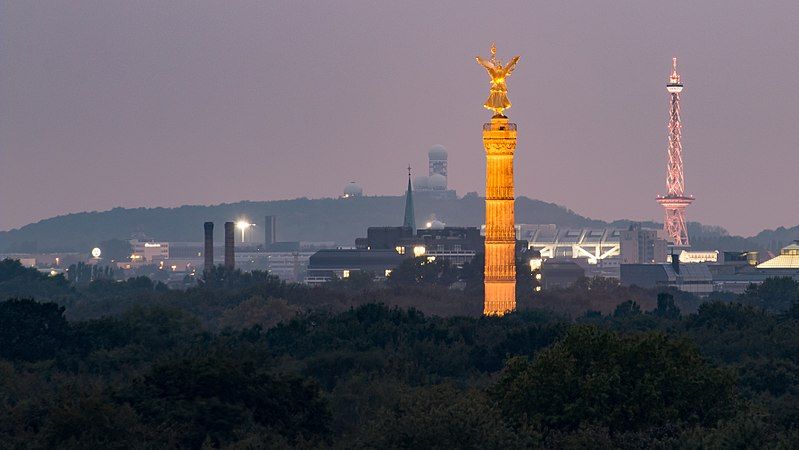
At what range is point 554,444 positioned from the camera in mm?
83000

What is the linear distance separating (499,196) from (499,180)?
1304 millimetres

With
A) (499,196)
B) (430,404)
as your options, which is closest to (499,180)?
(499,196)

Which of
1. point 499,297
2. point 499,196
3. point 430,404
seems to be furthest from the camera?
point 499,297

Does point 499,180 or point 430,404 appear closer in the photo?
point 430,404

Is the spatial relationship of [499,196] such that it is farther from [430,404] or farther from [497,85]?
[430,404]

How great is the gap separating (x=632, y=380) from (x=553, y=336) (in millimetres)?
60390

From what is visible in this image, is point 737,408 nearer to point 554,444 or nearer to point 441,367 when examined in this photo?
point 554,444

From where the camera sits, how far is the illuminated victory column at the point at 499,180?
187 m

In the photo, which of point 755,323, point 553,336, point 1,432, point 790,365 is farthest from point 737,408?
point 755,323

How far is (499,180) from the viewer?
188 metres

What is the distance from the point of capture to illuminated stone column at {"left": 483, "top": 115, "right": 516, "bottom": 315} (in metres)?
187

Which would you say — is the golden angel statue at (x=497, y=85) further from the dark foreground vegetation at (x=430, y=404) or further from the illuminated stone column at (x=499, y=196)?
the dark foreground vegetation at (x=430, y=404)

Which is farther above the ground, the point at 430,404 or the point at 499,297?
the point at 499,297

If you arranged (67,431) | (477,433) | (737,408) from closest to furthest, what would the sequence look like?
(477,433), (67,431), (737,408)
